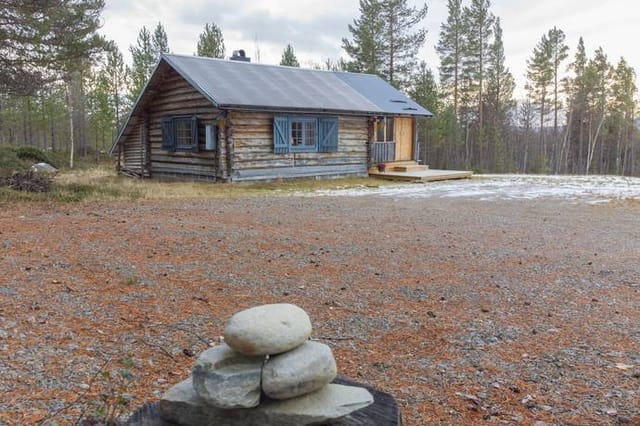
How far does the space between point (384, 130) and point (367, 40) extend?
15.5 meters

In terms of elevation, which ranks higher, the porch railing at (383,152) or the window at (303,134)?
the window at (303,134)

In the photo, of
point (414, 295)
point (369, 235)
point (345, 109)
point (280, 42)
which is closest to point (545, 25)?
point (280, 42)

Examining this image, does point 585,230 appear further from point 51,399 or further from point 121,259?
point 51,399

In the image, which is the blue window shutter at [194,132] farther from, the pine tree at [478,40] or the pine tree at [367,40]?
the pine tree at [478,40]

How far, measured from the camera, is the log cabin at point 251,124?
16734mm

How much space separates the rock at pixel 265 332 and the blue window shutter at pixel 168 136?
17.3 metres

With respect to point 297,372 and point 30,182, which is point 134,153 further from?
point 297,372

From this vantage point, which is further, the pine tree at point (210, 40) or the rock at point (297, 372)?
the pine tree at point (210, 40)

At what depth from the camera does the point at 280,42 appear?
40594mm

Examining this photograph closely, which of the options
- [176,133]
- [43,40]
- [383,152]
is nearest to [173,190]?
[176,133]

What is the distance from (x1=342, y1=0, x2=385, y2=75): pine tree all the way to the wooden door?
551 inches

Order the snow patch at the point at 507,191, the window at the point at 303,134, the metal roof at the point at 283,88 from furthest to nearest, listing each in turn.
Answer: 1. the window at the point at 303,134
2. the metal roof at the point at 283,88
3. the snow patch at the point at 507,191

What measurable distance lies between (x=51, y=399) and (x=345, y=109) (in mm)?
17193

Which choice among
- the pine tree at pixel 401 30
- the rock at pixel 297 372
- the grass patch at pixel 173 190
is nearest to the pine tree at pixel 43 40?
the grass patch at pixel 173 190
